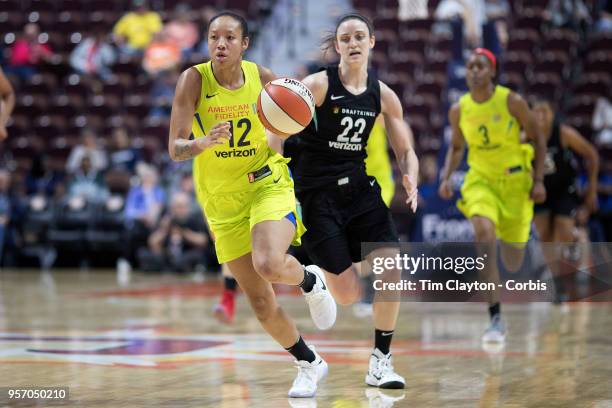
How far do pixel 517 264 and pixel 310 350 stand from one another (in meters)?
3.09

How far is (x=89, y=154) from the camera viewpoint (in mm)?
15117

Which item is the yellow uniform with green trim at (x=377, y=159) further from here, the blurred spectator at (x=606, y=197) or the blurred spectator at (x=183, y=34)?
the blurred spectator at (x=183, y=34)

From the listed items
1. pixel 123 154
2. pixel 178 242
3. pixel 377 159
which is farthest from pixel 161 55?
pixel 377 159

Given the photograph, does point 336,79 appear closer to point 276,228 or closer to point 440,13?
Answer: point 276,228

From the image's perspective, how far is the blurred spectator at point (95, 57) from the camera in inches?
671

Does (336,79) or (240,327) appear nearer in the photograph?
(336,79)

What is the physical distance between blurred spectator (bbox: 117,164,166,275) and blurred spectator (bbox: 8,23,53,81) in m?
3.77

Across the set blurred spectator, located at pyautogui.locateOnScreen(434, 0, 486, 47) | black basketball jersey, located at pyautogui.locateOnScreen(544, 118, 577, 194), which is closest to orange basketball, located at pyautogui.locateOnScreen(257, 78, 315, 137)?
black basketball jersey, located at pyautogui.locateOnScreen(544, 118, 577, 194)

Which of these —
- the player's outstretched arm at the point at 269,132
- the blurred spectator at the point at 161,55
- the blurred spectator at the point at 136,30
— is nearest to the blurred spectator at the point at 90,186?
the blurred spectator at the point at 161,55

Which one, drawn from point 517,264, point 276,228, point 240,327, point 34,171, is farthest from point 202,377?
point 34,171

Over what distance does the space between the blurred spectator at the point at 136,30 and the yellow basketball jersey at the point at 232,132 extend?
12.2m

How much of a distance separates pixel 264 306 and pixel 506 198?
3.21 metres

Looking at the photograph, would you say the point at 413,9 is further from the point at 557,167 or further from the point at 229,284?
the point at 229,284

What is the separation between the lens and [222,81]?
5.14 meters
